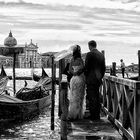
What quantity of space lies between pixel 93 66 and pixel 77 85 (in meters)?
0.54

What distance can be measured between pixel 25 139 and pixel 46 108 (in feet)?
24.4

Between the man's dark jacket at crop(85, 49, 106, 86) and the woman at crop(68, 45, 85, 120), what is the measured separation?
156 mm

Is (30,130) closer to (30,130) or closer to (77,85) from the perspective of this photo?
(30,130)

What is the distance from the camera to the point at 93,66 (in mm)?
7668

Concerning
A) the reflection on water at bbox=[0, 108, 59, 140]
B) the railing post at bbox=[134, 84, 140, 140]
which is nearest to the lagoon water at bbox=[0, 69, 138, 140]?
the reflection on water at bbox=[0, 108, 59, 140]

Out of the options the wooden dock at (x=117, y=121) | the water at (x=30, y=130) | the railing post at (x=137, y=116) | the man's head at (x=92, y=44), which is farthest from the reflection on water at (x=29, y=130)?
the railing post at (x=137, y=116)

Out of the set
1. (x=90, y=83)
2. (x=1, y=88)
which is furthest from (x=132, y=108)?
(x=1, y=88)

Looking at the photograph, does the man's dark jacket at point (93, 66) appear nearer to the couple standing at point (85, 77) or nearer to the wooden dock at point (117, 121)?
the couple standing at point (85, 77)

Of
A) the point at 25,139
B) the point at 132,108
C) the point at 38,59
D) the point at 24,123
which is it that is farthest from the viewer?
the point at 38,59

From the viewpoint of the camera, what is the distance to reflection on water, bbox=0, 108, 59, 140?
10.3 m

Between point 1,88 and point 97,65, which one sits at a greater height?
point 97,65

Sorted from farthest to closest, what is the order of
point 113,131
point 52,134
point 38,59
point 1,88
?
point 38,59 < point 1,88 < point 52,134 < point 113,131

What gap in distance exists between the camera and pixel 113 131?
6867mm

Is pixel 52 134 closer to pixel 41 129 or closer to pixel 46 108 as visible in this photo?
pixel 41 129
